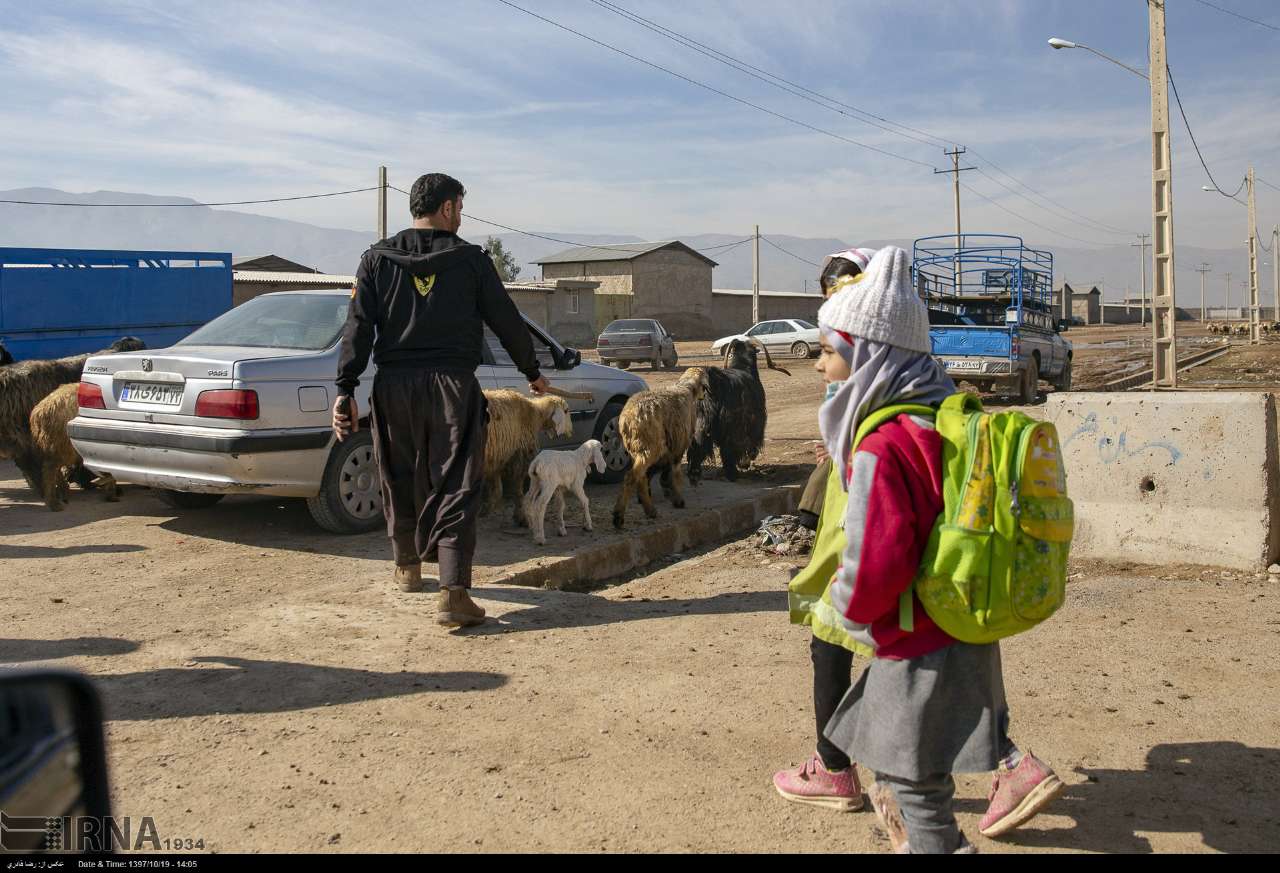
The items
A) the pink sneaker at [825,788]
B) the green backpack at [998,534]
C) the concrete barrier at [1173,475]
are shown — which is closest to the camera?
the green backpack at [998,534]

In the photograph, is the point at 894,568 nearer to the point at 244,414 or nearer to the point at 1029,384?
the point at 244,414

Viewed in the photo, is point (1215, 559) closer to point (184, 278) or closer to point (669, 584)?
point (669, 584)

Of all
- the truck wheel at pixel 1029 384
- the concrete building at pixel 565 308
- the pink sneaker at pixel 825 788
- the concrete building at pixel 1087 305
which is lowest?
the pink sneaker at pixel 825 788

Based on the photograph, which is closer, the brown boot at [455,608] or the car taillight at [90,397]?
the brown boot at [455,608]

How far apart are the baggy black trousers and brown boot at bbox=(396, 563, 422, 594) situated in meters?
0.30

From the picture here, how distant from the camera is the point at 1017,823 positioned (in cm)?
292

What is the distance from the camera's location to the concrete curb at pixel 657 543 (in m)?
6.55

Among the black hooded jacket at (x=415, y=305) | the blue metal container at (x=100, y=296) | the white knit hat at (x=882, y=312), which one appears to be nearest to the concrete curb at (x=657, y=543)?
the black hooded jacket at (x=415, y=305)

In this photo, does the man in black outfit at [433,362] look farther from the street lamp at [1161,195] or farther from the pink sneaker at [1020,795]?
the street lamp at [1161,195]

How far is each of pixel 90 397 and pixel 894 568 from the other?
6.35m

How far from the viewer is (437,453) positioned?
16.7 feet

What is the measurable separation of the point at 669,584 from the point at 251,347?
318 centimetres

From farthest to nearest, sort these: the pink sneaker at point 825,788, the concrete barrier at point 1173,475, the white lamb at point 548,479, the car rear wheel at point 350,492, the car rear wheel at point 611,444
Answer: the car rear wheel at point 611,444, the white lamb at point 548,479, the car rear wheel at point 350,492, the concrete barrier at point 1173,475, the pink sneaker at point 825,788
